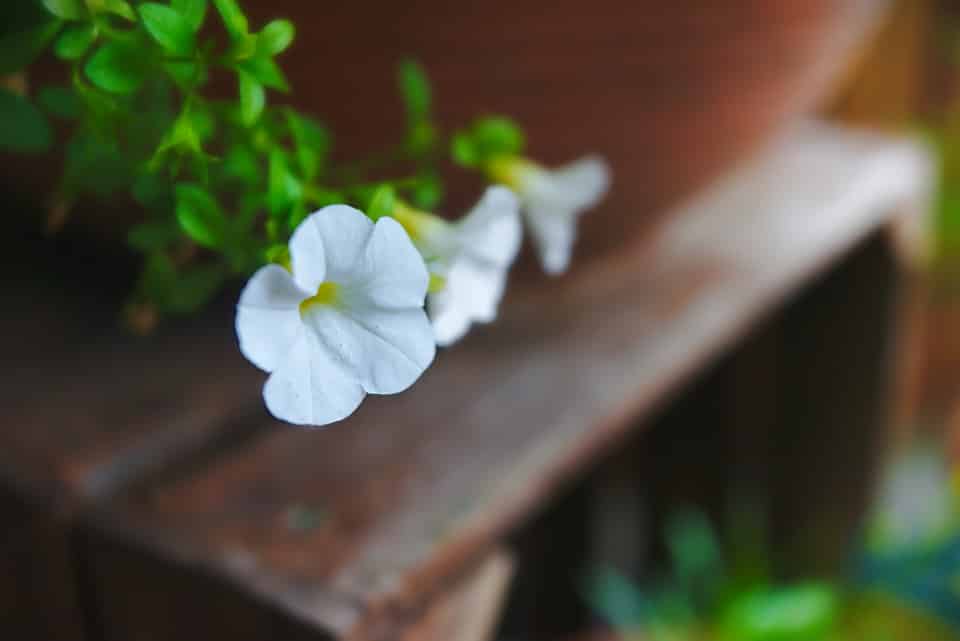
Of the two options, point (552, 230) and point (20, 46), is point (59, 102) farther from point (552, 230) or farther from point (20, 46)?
point (552, 230)

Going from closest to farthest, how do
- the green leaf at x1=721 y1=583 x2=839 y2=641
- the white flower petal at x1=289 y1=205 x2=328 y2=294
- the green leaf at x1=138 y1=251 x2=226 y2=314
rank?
the white flower petal at x1=289 y1=205 x2=328 y2=294, the green leaf at x1=138 y1=251 x2=226 y2=314, the green leaf at x1=721 y1=583 x2=839 y2=641

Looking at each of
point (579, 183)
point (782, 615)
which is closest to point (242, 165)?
point (579, 183)

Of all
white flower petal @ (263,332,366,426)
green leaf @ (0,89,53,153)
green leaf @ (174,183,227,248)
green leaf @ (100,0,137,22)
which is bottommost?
white flower petal @ (263,332,366,426)

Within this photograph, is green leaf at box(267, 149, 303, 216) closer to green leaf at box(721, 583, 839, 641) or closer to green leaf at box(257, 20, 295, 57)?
green leaf at box(257, 20, 295, 57)

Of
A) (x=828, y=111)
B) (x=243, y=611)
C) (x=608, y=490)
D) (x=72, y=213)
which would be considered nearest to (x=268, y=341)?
(x=243, y=611)

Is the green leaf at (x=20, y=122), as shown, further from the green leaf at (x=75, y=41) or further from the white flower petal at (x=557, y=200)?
the white flower petal at (x=557, y=200)

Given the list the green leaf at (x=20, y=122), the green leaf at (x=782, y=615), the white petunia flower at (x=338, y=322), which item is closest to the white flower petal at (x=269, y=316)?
the white petunia flower at (x=338, y=322)

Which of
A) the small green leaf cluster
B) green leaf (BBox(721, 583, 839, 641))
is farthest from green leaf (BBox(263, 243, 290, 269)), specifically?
green leaf (BBox(721, 583, 839, 641))
